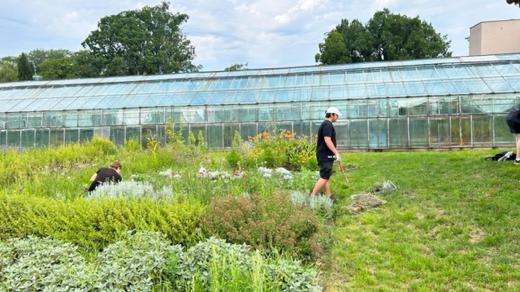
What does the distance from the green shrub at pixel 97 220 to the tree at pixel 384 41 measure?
3642cm

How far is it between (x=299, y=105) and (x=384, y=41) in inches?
958

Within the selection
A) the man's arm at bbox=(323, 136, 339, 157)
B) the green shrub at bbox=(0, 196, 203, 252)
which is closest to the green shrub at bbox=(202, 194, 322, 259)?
the green shrub at bbox=(0, 196, 203, 252)

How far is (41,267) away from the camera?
3977 millimetres

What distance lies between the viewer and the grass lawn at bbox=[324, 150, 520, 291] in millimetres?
4555

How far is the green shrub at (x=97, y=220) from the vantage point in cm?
495

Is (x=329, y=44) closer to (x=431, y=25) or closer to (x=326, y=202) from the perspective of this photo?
(x=431, y=25)

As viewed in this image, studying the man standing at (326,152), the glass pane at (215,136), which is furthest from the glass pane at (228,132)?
the man standing at (326,152)

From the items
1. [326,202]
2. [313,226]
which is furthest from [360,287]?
[326,202]

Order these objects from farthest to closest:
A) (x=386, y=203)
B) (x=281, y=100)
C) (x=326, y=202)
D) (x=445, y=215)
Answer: (x=281, y=100), (x=386, y=203), (x=326, y=202), (x=445, y=215)

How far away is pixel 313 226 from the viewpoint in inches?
197

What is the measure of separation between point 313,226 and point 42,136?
19.9 metres

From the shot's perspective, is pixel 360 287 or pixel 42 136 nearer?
pixel 360 287

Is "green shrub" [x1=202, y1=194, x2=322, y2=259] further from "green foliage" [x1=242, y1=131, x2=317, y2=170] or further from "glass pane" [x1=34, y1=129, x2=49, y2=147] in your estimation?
"glass pane" [x1=34, y1=129, x2=49, y2=147]

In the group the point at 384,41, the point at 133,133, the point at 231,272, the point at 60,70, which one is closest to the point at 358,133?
the point at 133,133
